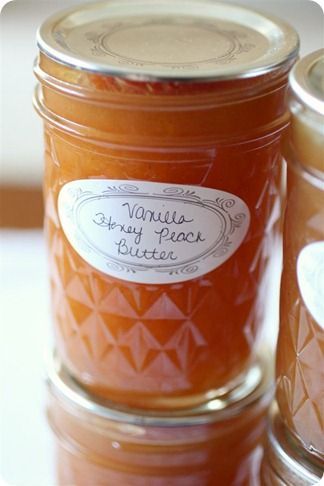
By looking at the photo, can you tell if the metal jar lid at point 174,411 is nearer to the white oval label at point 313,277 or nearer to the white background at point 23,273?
the white background at point 23,273

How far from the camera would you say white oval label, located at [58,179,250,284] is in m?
0.60

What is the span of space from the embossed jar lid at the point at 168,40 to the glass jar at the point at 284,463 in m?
0.30

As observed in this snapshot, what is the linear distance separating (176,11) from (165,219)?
224 millimetres

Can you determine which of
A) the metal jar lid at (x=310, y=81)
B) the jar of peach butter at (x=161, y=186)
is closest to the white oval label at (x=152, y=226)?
the jar of peach butter at (x=161, y=186)

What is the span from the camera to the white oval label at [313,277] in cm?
56

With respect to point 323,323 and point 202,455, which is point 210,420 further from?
point 323,323

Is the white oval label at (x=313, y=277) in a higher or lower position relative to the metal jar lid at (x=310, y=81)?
lower

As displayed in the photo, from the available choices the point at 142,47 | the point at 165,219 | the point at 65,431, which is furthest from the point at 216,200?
the point at 65,431

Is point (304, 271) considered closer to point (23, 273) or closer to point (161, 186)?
point (161, 186)

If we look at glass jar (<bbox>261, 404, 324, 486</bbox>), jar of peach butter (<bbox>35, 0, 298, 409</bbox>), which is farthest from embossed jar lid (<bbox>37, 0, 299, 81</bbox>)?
glass jar (<bbox>261, 404, 324, 486</bbox>)

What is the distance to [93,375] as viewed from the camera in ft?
2.36

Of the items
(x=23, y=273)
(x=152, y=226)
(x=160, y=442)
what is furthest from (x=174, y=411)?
(x=23, y=273)

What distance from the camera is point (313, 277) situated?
1.86ft

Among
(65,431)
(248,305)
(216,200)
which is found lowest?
(65,431)
